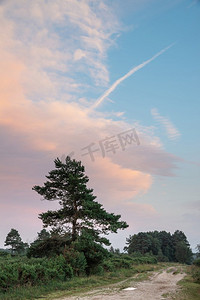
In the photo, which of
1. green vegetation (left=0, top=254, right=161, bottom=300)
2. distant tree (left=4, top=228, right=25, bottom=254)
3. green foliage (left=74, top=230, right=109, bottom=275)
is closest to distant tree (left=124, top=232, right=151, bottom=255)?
distant tree (left=4, top=228, right=25, bottom=254)

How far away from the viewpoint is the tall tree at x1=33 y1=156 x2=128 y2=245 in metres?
24.4

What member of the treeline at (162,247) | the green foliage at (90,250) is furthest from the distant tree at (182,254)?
the green foliage at (90,250)

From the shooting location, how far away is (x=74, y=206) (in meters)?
25.3

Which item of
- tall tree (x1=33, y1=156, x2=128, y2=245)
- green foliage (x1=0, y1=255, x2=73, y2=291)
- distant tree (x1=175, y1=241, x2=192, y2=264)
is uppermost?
tall tree (x1=33, y1=156, x2=128, y2=245)

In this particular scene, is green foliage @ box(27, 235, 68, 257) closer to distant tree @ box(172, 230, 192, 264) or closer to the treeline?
the treeline

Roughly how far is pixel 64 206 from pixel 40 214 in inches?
97.5

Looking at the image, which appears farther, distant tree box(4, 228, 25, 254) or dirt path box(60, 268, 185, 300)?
distant tree box(4, 228, 25, 254)

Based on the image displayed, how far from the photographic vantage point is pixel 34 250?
2441cm

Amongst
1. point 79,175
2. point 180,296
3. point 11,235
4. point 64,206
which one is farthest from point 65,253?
point 11,235

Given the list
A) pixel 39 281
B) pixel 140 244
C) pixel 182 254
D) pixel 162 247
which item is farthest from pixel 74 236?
pixel 162 247

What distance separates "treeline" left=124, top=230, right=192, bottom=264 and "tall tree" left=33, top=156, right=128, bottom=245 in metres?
62.6

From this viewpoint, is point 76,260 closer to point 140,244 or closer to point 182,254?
point 140,244

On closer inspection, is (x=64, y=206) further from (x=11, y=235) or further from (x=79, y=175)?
(x=11, y=235)

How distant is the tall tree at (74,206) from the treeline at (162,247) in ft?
205
